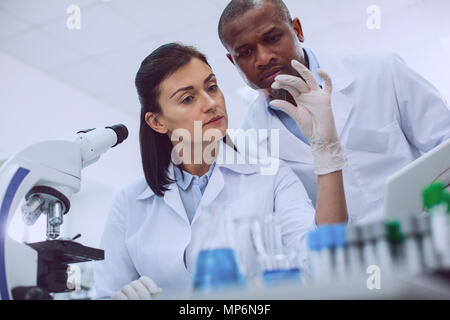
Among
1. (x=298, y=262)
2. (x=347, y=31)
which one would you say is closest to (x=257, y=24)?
(x=347, y=31)

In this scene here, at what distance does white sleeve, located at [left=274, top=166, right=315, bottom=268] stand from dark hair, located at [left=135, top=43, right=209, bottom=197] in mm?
415

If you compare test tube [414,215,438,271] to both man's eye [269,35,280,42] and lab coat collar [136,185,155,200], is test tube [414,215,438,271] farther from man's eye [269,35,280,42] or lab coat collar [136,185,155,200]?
man's eye [269,35,280,42]

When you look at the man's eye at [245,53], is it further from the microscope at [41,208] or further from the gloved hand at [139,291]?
the gloved hand at [139,291]

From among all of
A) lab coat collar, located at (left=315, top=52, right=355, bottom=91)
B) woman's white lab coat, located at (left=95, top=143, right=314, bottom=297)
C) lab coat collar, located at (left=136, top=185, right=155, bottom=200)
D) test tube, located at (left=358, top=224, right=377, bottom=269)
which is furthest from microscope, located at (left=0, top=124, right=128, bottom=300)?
lab coat collar, located at (left=315, top=52, right=355, bottom=91)

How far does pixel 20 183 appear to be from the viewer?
1.02 meters

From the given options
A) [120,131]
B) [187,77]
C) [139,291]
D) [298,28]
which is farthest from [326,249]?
[298,28]

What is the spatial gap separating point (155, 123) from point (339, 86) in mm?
762

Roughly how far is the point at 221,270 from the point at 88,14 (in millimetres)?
1750

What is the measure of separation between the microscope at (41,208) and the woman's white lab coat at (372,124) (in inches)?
33.3

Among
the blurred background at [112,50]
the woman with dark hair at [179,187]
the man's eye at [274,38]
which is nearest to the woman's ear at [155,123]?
the woman with dark hair at [179,187]

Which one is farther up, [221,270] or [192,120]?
[192,120]

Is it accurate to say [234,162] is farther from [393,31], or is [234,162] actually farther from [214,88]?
[393,31]
